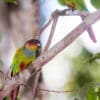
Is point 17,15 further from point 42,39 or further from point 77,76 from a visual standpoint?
point 77,76

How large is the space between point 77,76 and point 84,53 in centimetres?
11

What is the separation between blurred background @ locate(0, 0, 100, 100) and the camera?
1310 mm

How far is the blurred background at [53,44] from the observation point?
1310 millimetres

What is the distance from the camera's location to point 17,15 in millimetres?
1426

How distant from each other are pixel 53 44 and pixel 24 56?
15 centimetres

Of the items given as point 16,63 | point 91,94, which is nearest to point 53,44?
point 16,63

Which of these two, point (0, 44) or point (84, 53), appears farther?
point (0, 44)

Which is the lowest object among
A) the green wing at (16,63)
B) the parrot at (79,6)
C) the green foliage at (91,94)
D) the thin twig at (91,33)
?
the green foliage at (91,94)

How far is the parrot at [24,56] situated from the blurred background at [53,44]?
3 cm

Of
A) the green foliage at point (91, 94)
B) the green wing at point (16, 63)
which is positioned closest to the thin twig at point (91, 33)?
the green foliage at point (91, 94)

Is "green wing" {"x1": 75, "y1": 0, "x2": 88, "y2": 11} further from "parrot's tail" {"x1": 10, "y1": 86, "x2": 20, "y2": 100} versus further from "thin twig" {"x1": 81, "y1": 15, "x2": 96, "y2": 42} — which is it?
"parrot's tail" {"x1": 10, "y1": 86, "x2": 20, "y2": 100}

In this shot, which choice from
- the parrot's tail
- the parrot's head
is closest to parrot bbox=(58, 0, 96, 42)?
the parrot's head

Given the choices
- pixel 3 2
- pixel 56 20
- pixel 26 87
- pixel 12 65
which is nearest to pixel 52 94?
pixel 26 87

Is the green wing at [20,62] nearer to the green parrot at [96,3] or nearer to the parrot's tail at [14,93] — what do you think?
the parrot's tail at [14,93]
